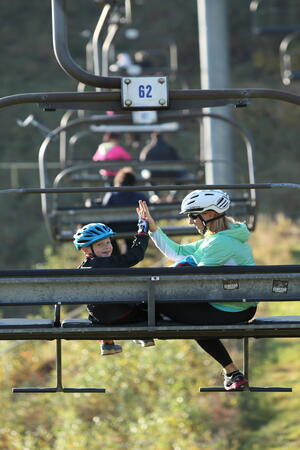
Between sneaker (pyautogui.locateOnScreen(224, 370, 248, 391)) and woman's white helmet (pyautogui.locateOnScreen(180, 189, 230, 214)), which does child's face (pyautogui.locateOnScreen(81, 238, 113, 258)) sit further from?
sneaker (pyautogui.locateOnScreen(224, 370, 248, 391))

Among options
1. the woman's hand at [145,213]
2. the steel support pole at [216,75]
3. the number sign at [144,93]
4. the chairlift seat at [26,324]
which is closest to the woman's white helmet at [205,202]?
the woman's hand at [145,213]

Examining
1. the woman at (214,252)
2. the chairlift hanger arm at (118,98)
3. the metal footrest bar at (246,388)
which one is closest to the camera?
the chairlift hanger arm at (118,98)

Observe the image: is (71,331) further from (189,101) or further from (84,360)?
(84,360)

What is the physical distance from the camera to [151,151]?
14.6m

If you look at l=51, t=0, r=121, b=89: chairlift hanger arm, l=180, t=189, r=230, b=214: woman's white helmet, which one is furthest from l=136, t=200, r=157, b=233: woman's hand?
l=51, t=0, r=121, b=89: chairlift hanger arm

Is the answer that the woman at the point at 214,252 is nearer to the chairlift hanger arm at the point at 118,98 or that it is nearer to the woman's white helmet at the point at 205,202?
the woman's white helmet at the point at 205,202

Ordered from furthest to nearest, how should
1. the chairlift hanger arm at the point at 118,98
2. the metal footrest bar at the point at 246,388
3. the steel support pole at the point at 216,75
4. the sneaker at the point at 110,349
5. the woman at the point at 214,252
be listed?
1. the steel support pole at the point at 216,75
2. the sneaker at the point at 110,349
3. the metal footrest bar at the point at 246,388
4. the woman at the point at 214,252
5. the chairlift hanger arm at the point at 118,98

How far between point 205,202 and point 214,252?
0.27 metres

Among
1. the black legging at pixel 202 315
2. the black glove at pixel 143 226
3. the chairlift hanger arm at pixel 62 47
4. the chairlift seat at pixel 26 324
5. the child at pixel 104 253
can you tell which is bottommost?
the chairlift seat at pixel 26 324

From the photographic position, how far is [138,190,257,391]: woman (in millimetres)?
6324

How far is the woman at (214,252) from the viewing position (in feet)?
20.7

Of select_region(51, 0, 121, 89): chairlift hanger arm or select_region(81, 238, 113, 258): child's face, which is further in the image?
select_region(81, 238, 113, 258): child's face

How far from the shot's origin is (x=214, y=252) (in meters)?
6.41

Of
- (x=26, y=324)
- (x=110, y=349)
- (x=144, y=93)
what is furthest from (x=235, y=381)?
(x=144, y=93)
